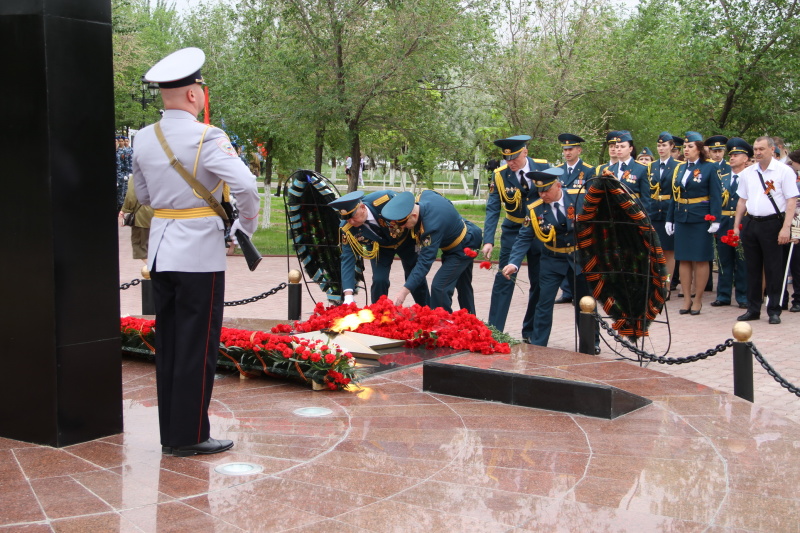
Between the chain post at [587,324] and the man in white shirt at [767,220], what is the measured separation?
406 cm

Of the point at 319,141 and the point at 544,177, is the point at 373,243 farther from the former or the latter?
the point at 319,141

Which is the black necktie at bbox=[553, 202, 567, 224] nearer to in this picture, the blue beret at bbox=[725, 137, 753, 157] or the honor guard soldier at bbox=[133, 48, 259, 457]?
the blue beret at bbox=[725, 137, 753, 157]

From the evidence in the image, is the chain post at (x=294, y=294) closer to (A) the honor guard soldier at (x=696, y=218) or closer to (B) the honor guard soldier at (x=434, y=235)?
(B) the honor guard soldier at (x=434, y=235)

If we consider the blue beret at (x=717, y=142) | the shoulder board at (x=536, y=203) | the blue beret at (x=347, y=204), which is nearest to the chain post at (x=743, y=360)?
the shoulder board at (x=536, y=203)

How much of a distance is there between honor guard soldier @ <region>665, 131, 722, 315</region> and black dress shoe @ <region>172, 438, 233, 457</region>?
7.79 meters

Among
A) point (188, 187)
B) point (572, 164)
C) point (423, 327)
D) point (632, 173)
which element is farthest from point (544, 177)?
point (188, 187)

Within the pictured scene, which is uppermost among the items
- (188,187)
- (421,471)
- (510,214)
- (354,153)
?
(354,153)

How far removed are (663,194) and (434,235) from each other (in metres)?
5.34

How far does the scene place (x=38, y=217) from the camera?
429 cm

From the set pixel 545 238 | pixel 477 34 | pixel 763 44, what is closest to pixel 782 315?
pixel 545 238

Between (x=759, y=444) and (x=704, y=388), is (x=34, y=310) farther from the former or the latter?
(x=704, y=388)

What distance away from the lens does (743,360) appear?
19.2 feet

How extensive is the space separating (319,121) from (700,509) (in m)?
13.1

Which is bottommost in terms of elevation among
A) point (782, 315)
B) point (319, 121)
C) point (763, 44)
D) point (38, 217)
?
point (782, 315)
